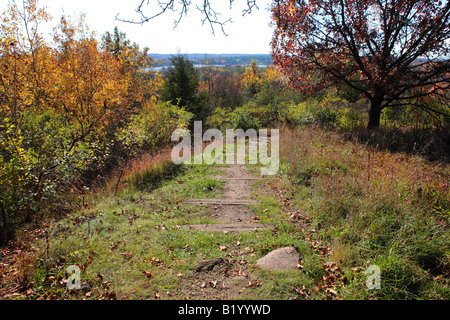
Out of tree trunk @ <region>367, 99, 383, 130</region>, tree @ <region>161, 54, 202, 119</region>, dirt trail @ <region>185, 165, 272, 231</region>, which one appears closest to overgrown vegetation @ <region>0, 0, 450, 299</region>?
dirt trail @ <region>185, 165, 272, 231</region>

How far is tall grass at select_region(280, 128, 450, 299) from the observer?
2.84 meters

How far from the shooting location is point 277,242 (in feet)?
12.6

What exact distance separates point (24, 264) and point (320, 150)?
6.61m

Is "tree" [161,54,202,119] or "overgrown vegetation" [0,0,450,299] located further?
"tree" [161,54,202,119]

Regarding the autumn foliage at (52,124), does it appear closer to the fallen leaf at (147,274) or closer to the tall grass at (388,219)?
the fallen leaf at (147,274)

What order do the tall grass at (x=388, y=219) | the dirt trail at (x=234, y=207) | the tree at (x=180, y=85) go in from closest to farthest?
the tall grass at (x=388, y=219) < the dirt trail at (x=234, y=207) < the tree at (x=180, y=85)

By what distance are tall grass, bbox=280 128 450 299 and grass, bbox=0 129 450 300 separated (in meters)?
0.01

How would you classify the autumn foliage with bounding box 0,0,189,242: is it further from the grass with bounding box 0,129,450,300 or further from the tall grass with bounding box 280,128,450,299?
the tall grass with bounding box 280,128,450,299

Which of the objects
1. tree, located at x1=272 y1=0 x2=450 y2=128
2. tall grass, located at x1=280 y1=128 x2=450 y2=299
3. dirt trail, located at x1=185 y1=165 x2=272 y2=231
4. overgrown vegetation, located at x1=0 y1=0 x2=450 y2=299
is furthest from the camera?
tree, located at x1=272 y1=0 x2=450 y2=128

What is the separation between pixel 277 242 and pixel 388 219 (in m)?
1.58

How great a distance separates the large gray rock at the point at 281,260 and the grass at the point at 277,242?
101 millimetres

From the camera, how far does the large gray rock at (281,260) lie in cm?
331

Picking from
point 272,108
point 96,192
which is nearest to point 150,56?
point 272,108

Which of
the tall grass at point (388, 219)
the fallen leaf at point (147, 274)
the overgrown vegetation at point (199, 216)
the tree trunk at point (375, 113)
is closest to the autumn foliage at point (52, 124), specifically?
the overgrown vegetation at point (199, 216)
